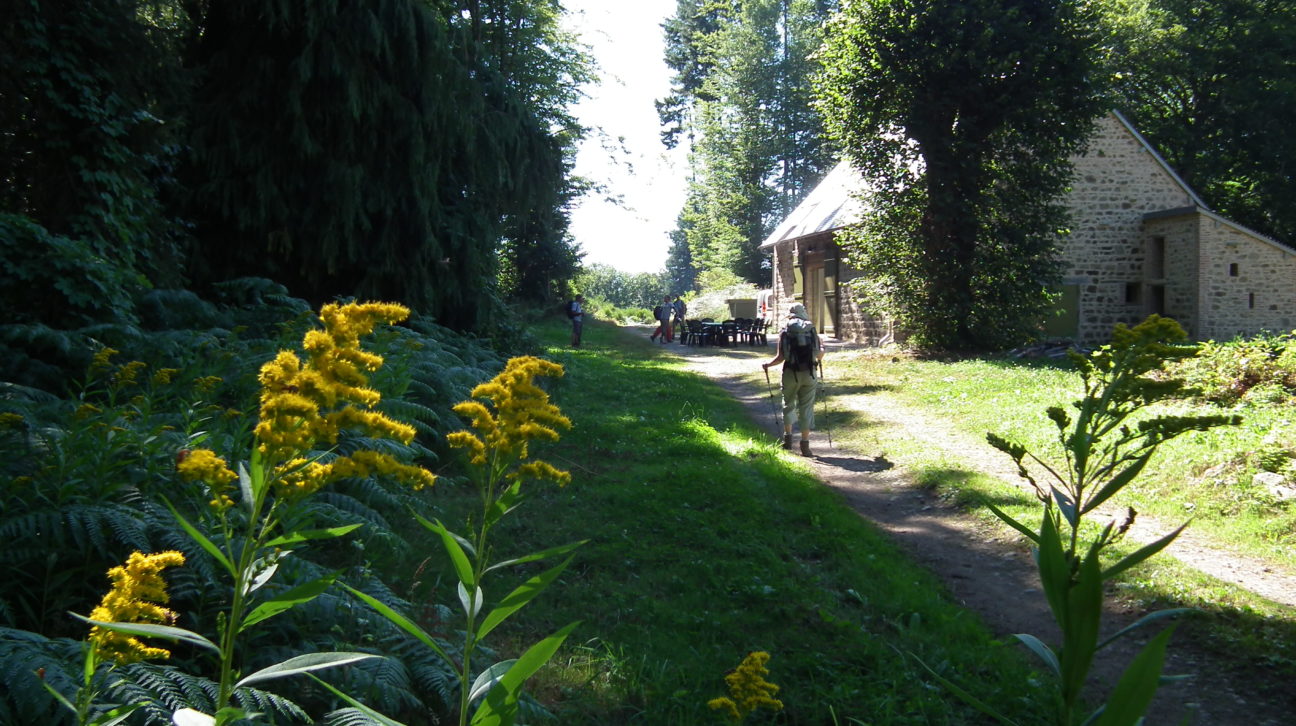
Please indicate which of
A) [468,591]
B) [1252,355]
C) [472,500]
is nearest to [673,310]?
[1252,355]

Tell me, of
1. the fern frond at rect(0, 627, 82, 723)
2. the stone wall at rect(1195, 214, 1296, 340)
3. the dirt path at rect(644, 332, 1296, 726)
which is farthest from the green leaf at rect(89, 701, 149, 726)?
the stone wall at rect(1195, 214, 1296, 340)

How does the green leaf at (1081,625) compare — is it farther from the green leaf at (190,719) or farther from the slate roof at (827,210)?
the slate roof at (827,210)

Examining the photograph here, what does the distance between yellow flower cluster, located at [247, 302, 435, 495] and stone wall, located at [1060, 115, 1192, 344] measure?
23.1 m

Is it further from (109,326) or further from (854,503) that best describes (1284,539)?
(109,326)

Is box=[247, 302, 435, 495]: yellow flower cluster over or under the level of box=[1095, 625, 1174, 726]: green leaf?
over

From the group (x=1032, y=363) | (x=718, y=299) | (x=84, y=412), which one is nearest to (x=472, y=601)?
(x=84, y=412)

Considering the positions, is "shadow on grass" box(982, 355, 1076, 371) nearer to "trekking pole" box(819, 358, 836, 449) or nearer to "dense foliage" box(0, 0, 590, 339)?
"trekking pole" box(819, 358, 836, 449)

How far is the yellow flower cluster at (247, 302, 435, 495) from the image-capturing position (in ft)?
5.52

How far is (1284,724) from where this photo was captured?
4.10 m

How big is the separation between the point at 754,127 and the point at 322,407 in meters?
50.1

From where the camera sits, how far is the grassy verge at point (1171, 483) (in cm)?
511

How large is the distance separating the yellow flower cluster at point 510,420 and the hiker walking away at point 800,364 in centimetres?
801

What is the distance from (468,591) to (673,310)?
30095 mm

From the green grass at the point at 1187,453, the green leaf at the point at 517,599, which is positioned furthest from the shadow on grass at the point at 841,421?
the green leaf at the point at 517,599
